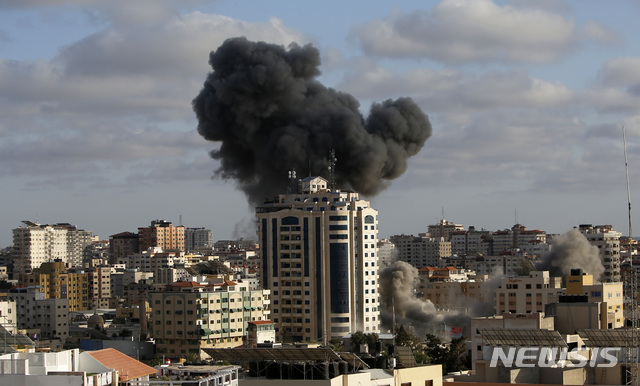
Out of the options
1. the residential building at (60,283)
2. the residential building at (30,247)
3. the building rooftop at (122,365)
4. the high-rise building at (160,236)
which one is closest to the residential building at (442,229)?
the high-rise building at (160,236)

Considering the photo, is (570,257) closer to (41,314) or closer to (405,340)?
(405,340)

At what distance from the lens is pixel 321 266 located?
6538 cm

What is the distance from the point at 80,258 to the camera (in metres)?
153

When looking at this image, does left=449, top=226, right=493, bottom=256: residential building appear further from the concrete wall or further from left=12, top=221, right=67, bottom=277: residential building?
the concrete wall

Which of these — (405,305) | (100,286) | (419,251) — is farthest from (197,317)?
(419,251)

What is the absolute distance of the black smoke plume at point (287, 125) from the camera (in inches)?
2788

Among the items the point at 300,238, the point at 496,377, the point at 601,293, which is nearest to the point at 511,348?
the point at 496,377

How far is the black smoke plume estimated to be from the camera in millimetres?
70812

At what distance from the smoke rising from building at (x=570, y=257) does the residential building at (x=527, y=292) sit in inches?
386

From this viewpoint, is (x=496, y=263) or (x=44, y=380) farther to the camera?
(x=496, y=263)

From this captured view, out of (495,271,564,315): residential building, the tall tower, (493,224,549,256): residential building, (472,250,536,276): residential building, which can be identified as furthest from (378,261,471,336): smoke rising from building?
A: (493,224,549,256): residential building

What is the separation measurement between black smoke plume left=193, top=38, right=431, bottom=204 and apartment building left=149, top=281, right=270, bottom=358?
12.4 m

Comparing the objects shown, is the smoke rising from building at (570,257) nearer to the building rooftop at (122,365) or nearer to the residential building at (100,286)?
the residential building at (100,286)

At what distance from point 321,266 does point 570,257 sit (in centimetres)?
1977
